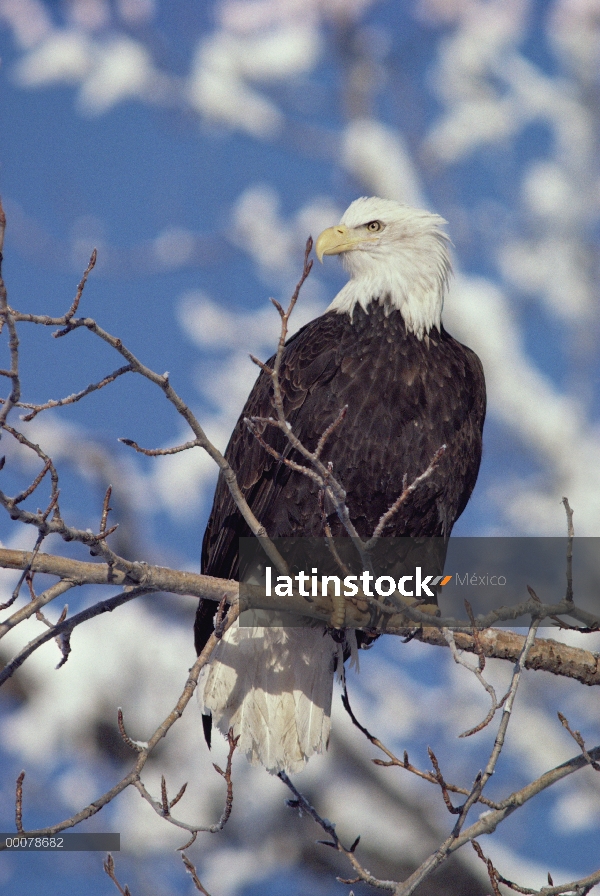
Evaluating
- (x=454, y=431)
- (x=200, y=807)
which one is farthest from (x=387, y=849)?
(x=454, y=431)

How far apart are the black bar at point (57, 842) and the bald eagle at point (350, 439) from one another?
2.39ft

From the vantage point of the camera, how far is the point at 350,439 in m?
3.88

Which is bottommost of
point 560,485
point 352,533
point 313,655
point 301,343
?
point 352,533

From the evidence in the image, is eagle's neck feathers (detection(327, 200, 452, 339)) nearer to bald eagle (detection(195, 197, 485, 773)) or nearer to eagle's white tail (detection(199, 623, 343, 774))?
bald eagle (detection(195, 197, 485, 773))

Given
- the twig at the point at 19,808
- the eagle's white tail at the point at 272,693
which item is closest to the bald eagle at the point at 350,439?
the eagle's white tail at the point at 272,693

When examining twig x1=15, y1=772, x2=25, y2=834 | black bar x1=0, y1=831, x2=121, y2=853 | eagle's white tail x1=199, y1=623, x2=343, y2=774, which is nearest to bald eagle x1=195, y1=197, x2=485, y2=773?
eagle's white tail x1=199, y1=623, x2=343, y2=774

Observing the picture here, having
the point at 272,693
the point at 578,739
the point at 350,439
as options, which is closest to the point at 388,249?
the point at 350,439

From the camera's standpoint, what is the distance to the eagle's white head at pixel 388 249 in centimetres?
456

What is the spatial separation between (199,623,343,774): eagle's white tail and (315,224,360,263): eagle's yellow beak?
68.3 inches

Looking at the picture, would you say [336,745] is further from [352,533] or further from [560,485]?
[352,533]

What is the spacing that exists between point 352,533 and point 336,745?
216 inches

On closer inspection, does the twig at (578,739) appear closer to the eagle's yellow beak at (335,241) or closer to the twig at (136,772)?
the twig at (136,772)

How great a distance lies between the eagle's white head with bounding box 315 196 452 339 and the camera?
15.0 ft

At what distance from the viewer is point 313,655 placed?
181 inches
